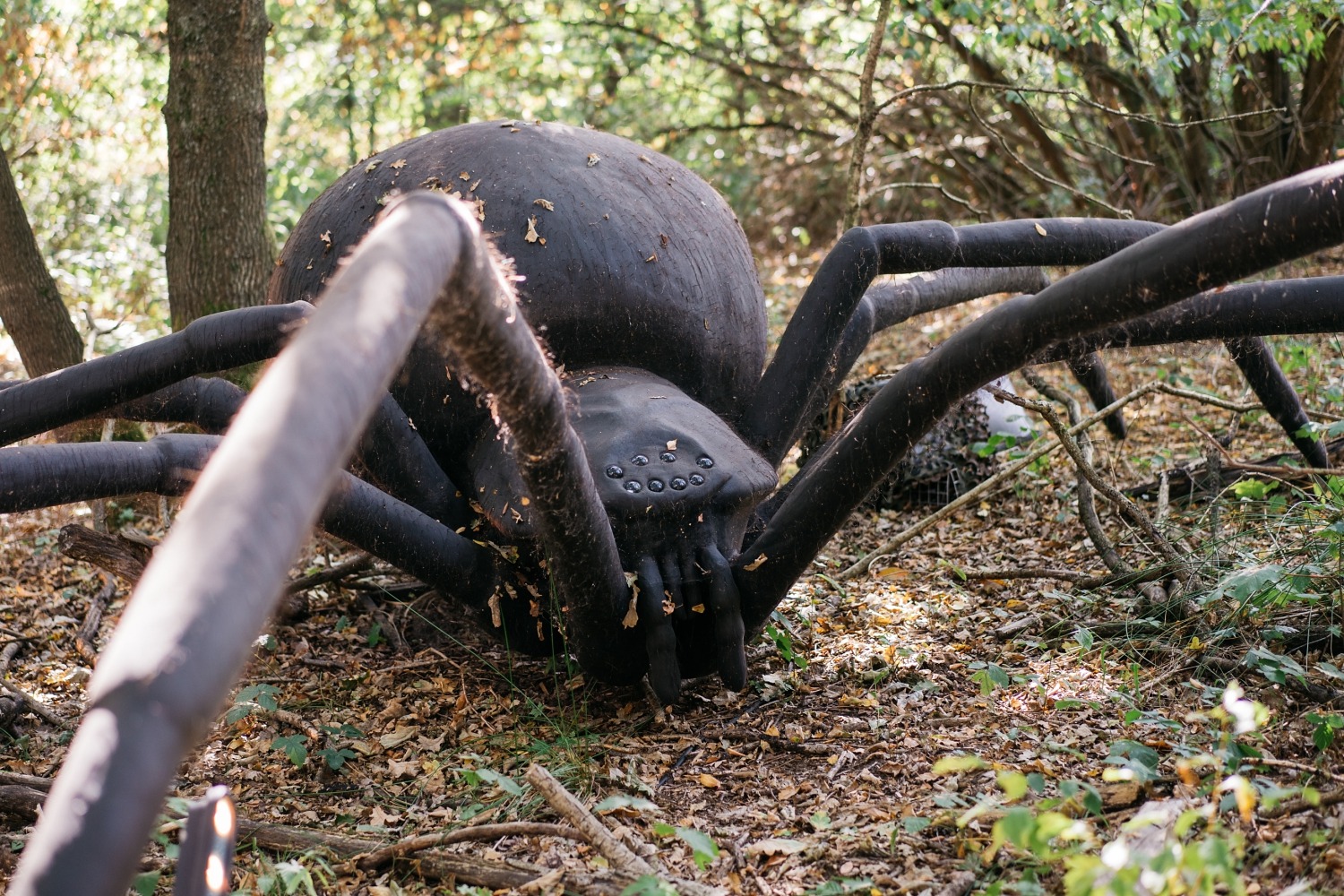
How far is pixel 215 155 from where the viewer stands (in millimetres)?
4594

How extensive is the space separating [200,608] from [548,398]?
938 mm

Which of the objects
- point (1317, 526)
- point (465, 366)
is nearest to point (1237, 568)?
point (1317, 526)

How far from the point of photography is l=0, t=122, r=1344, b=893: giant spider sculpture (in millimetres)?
941

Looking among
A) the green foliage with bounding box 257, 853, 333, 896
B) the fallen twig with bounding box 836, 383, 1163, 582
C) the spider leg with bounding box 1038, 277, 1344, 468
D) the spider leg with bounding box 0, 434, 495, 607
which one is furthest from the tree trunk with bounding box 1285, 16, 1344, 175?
the green foliage with bounding box 257, 853, 333, 896

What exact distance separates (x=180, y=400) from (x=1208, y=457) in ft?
10.5

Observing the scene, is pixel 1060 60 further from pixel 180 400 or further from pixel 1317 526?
pixel 180 400

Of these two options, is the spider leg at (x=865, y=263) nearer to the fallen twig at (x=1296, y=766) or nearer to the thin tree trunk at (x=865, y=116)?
the fallen twig at (x=1296, y=766)

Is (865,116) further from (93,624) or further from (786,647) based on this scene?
(93,624)

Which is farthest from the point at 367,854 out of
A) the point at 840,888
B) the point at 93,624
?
the point at 93,624

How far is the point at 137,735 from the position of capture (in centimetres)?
89

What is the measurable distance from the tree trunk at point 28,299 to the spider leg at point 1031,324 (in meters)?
3.46

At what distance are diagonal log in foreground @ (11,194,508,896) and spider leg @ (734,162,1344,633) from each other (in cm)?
127

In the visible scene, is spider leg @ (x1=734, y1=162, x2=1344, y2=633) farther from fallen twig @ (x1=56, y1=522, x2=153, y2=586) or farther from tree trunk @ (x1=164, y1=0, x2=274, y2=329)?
tree trunk @ (x1=164, y1=0, x2=274, y2=329)

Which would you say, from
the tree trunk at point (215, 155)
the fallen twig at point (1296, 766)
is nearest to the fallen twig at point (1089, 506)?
the fallen twig at point (1296, 766)
